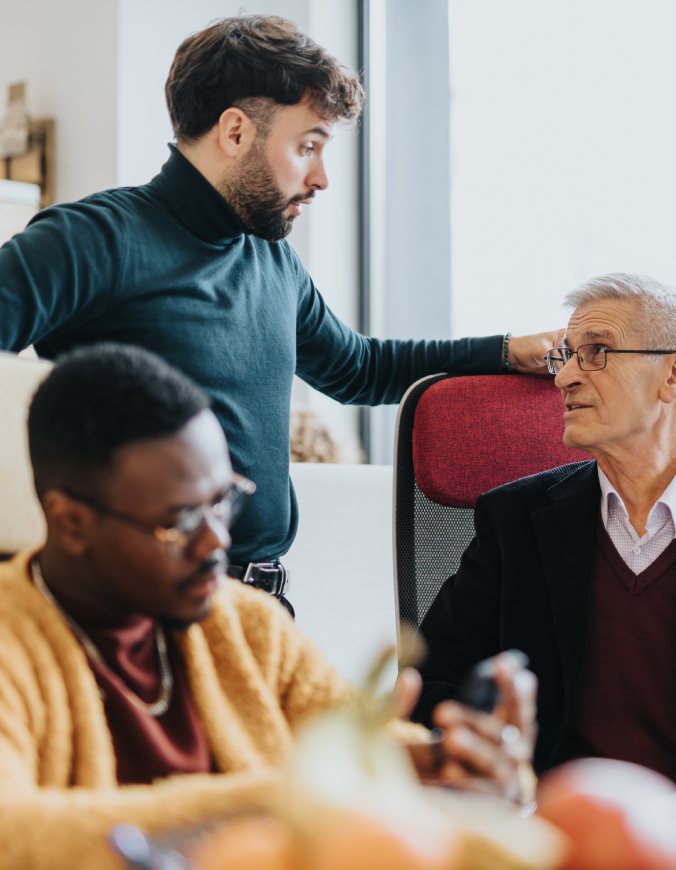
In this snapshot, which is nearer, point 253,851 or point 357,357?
point 253,851

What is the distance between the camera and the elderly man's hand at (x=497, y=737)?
0.67 metres

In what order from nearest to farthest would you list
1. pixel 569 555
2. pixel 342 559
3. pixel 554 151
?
pixel 569 555
pixel 342 559
pixel 554 151

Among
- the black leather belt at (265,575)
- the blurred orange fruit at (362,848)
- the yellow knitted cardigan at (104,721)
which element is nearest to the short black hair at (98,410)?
the yellow knitted cardigan at (104,721)

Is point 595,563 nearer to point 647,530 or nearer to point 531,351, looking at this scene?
point 647,530

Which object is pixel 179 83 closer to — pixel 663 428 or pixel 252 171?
pixel 252 171

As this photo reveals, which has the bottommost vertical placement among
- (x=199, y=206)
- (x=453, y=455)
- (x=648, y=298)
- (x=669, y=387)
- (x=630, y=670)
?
(x=630, y=670)

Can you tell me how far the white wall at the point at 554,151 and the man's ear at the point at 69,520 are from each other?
7.18 feet

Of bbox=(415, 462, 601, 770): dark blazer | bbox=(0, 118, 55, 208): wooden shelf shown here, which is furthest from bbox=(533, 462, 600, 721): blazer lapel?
bbox=(0, 118, 55, 208): wooden shelf

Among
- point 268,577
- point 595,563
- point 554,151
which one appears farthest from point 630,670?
point 554,151

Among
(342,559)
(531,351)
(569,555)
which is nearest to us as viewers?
(569,555)

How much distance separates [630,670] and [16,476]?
0.88 metres

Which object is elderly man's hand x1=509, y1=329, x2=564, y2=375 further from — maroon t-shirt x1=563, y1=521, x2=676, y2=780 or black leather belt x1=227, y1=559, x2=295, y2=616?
black leather belt x1=227, y1=559, x2=295, y2=616

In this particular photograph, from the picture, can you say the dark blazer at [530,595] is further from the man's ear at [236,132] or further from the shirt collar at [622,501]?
the man's ear at [236,132]

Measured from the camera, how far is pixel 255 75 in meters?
1.72
